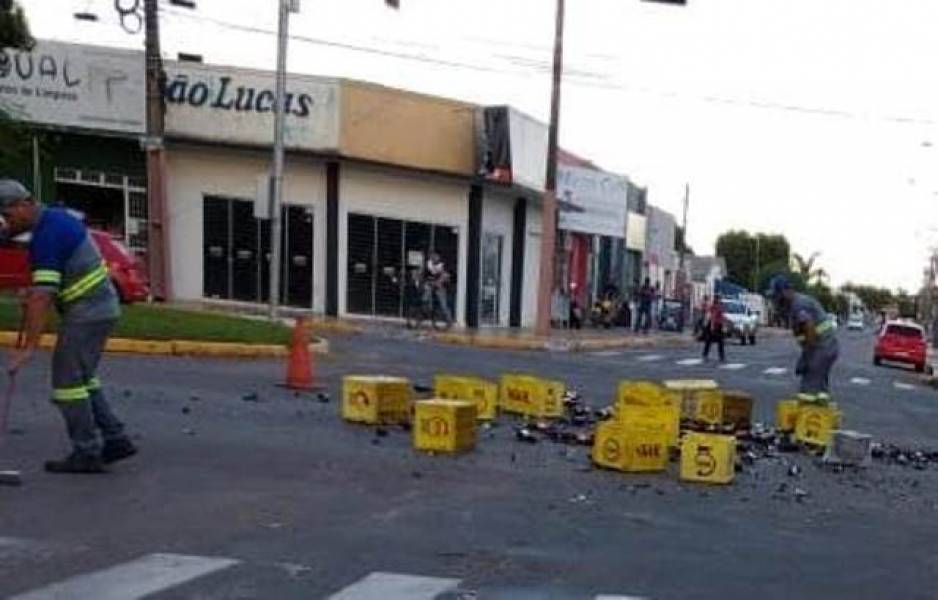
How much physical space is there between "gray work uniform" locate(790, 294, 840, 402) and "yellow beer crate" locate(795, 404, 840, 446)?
918 mm

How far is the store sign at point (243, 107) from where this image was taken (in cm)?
3444

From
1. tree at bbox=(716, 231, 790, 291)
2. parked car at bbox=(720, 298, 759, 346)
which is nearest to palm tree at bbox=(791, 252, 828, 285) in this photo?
tree at bbox=(716, 231, 790, 291)

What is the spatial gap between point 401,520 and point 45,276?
113 inches

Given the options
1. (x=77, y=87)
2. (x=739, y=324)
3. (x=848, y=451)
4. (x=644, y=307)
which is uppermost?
(x=77, y=87)

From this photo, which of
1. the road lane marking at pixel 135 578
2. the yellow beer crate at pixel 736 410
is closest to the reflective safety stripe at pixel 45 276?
the road lane marking at pixel 135 578

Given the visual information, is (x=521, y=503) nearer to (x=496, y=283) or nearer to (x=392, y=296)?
(x=392, y=296)

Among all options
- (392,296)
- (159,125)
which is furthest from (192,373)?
(392,296)

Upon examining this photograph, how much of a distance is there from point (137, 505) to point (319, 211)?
27048 millimetres

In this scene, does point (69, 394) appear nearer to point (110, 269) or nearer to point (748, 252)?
point (110, 269)

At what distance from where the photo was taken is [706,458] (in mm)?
11055

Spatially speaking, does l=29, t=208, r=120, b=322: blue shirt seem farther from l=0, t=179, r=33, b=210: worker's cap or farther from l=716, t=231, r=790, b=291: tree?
l=716, t=231, r=790, b=291: tree

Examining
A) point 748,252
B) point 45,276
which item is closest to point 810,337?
point 45,276

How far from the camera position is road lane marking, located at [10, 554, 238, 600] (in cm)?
634

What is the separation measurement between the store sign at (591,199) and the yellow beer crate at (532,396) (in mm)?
31422
